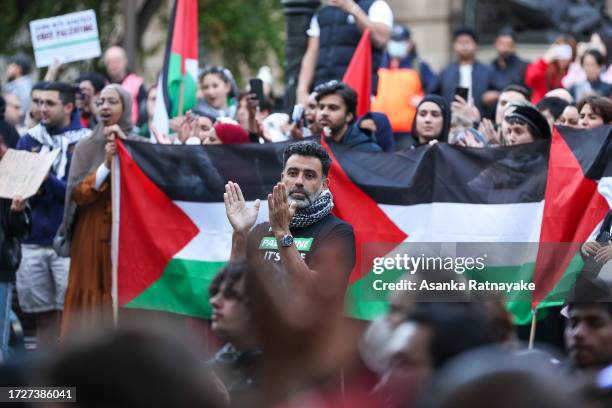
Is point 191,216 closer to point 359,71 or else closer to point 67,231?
point 67,231

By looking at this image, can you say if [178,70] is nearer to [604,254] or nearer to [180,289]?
[180,289]

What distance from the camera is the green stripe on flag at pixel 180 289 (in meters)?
8.77

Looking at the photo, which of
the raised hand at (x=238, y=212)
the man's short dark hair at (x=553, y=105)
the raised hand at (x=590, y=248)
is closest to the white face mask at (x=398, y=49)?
the man's short dark hair at (x=553, y=105)

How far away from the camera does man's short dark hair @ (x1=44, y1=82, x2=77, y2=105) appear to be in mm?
9922

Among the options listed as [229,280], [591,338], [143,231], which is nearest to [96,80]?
[143,231]

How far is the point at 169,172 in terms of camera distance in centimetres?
902

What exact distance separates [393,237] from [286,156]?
134 cm

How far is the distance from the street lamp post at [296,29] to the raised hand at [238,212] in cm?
406

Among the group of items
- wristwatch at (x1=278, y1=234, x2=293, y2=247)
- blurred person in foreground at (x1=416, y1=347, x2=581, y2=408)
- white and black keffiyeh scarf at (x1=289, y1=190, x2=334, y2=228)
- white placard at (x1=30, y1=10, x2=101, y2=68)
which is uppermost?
white placard at (x1=30, y1=10, x2=101, y2=68)

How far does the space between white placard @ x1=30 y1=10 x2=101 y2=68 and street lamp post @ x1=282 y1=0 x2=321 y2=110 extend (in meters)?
1.79

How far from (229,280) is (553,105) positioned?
536cm

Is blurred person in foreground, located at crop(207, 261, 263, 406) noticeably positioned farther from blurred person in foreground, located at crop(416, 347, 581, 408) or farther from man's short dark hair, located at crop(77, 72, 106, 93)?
man's short dark hair, located at crop(77, 72, 106, 93)

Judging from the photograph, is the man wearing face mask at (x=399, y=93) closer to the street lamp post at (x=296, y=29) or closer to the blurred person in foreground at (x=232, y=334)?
the street lamp post at (x=296, y=29)

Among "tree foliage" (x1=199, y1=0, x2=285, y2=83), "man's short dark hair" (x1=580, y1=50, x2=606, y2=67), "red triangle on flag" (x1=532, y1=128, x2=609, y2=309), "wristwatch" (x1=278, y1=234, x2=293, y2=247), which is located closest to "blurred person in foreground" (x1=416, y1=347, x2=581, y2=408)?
"wristwatch" (x1=278, y1=234, x2=293, y2=247)
